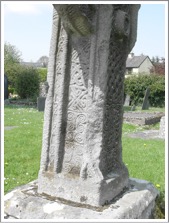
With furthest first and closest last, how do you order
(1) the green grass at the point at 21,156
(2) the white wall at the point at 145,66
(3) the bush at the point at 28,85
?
(2) the white wall at the point at 145,66, (3) the bush at the point at 28,85, (1) the green grass at the point at 21,156

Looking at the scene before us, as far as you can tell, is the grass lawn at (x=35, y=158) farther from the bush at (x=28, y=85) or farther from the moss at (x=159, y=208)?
the bush at (x=28, y=85)

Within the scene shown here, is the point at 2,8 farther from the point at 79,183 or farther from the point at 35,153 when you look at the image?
the point at 35,153

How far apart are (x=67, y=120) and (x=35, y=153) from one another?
4.12 metres

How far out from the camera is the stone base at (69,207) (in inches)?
99.7

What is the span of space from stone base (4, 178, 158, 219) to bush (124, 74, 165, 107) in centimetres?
2329

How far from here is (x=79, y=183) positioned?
273 cm

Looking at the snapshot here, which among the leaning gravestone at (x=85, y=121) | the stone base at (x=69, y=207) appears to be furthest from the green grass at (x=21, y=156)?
the leaning gravestone at (x=85, y=121)

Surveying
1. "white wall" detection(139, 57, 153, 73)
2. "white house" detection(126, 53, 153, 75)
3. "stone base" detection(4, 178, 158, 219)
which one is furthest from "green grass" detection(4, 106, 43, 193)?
"white wall" detection(139, 57, 153, 73)

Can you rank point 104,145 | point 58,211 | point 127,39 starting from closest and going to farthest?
point 58,211, point 104,145, point 127,39

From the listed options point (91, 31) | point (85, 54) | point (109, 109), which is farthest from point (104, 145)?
point (91, 31)

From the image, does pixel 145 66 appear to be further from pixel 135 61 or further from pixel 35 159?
pixel 35 159

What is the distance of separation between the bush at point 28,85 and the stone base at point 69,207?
23.6m

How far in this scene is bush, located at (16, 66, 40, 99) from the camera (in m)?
26.4

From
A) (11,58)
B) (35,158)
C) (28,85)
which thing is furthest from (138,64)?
(35,158)
